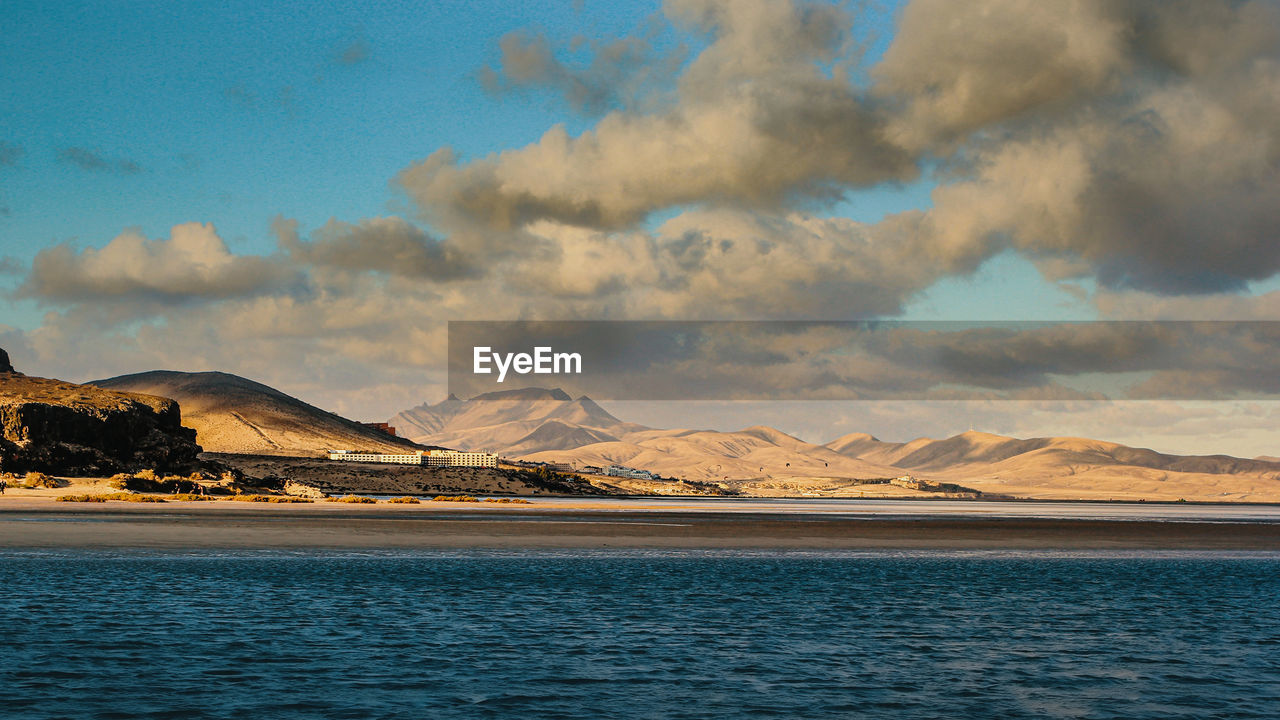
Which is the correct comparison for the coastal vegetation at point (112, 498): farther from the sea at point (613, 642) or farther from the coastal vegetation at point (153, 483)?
the sea at point (613, 642)

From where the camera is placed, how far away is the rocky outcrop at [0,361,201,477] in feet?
462

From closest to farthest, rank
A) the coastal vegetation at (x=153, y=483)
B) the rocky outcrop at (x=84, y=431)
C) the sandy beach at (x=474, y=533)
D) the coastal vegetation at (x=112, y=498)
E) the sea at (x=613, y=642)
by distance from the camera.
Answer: the sea at (x=613, y=642) < the sandy beach at (x=474, y=533) < the coastal vegetation at (x=112, y=498) < the coastal vegetation at (x=153, y=483) < the rocky outcrop at (x=84, y=431)

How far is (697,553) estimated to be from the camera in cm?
5959

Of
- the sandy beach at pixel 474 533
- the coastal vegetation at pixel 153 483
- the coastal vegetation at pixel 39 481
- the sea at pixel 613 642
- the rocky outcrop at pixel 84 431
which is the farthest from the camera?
the rocky outcrop at pixel 84 431

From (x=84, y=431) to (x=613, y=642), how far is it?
485 feet

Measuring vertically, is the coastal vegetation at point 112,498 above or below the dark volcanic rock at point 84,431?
below

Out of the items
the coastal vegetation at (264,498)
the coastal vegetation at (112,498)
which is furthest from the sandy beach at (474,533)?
the coastal vegetation at (264,498)

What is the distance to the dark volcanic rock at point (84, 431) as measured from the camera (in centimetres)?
14100

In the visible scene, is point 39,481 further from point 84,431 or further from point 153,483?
point 84,431

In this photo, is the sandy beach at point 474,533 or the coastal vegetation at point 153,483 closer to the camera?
the sandy beach at point 474,533

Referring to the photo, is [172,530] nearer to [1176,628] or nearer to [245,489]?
[1176,628]

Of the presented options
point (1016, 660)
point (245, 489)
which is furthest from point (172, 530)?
point (245, 489)

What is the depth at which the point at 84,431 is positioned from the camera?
498 feet


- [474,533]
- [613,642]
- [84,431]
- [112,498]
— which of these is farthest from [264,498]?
[613,642]
